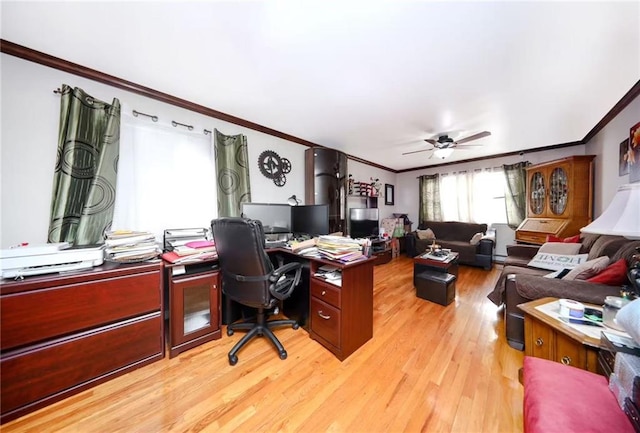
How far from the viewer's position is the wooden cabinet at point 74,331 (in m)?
1.16

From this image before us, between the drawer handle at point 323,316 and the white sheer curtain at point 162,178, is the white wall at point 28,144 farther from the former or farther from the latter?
the drawer handle at point 323,316

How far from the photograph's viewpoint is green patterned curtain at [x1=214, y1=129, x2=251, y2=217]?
2.46 metres

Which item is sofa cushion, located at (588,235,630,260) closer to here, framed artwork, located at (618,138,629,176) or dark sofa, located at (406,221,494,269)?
framed artwork, located at (618,138,629,176)

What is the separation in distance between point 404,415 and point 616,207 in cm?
165

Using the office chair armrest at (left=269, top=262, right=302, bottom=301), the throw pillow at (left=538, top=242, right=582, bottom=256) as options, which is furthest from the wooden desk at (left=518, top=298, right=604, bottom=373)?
the throw pillow at (left=538, top=242, right=582, bottom=256)

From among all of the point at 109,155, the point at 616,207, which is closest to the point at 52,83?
the point at 109,155

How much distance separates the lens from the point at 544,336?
1.27 metres

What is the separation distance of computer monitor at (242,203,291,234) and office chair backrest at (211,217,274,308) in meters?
0.76

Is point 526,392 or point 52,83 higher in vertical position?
point 52,83

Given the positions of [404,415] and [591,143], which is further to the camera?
[591,143]

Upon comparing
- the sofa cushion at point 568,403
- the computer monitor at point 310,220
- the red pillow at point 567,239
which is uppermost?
the computer monitor at point 310,220

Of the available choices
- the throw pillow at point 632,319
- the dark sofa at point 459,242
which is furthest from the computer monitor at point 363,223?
the throw pillow at point 632,319

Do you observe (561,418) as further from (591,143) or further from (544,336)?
(591,143)

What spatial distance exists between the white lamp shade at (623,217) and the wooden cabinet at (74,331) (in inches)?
105
